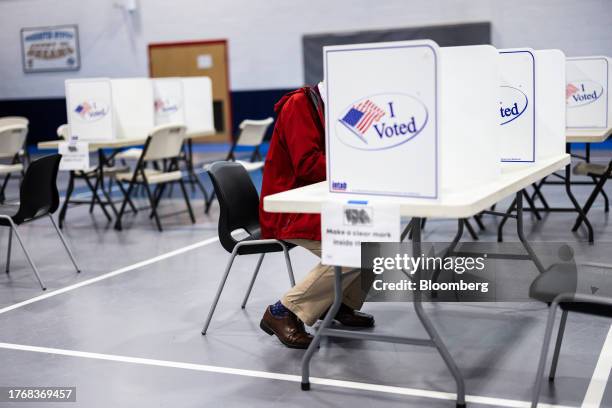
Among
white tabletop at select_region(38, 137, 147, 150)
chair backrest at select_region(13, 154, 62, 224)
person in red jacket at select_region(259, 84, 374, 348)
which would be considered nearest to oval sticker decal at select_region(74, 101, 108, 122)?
white tabletop at select_region(38, 137, 147, 150)

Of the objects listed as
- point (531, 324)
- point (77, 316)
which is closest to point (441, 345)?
point (531, 324)

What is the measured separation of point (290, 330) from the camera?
10.5 feet

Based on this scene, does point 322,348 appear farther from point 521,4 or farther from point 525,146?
point 521,4

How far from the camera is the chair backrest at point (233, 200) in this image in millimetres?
3469

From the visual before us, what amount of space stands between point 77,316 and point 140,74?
9810mm

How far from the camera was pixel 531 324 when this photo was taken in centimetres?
342

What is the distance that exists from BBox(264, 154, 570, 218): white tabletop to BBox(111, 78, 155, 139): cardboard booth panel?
14.1 feet

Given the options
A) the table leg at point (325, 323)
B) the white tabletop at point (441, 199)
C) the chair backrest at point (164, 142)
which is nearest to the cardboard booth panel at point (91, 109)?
the chair backrest at point (164, 142)

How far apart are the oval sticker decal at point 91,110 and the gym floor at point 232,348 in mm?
1745

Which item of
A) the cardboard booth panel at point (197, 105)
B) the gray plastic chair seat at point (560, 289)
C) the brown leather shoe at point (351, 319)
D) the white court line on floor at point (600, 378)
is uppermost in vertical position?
the cardboard booth panel at point (197, 105)

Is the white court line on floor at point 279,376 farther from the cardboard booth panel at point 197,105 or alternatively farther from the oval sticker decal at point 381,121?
the cardboard booth panel at point 197,105

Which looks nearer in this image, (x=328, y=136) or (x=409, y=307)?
(x=328, y=136)

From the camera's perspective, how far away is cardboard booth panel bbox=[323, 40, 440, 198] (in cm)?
237

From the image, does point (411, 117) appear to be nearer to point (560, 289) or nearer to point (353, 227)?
point (353, 227)
